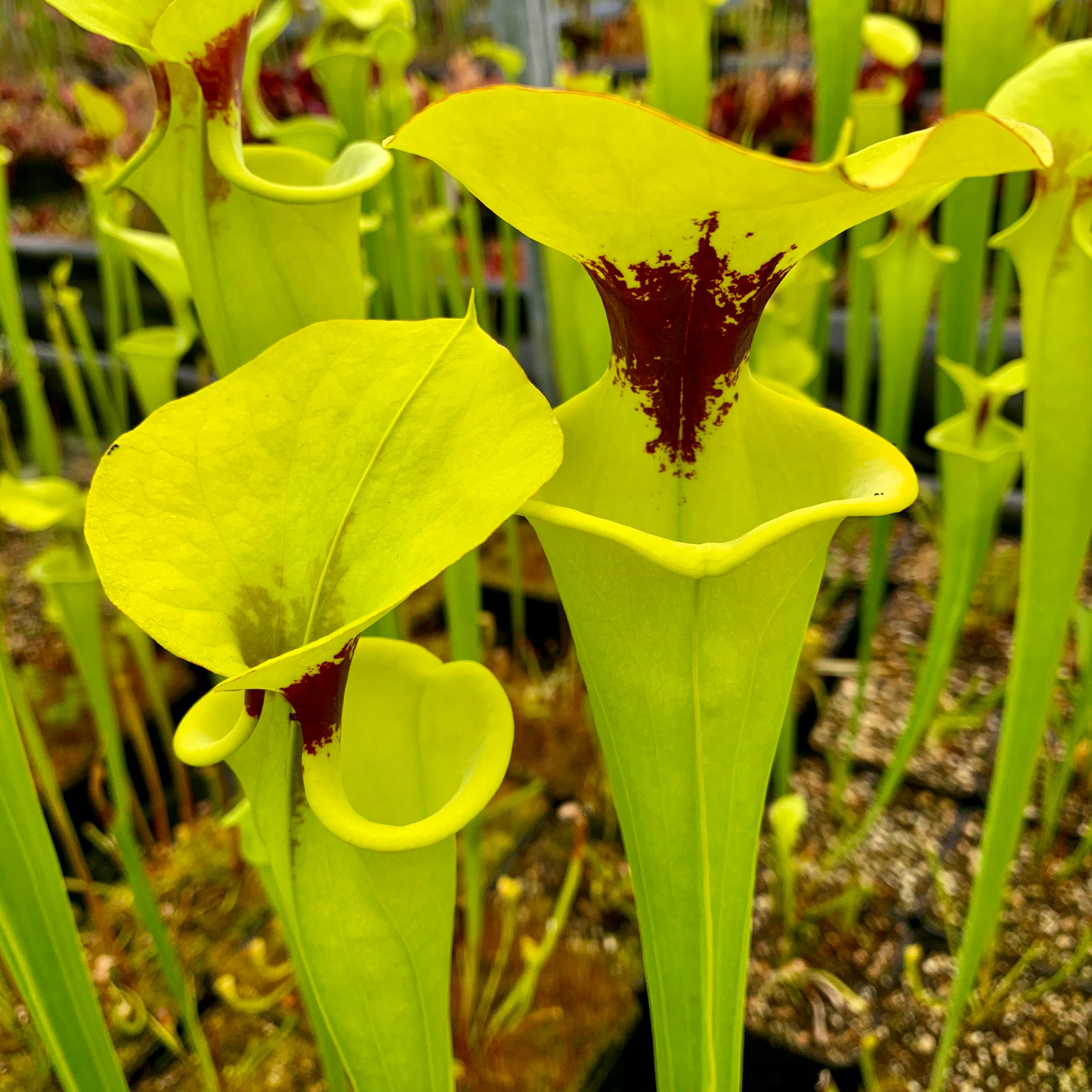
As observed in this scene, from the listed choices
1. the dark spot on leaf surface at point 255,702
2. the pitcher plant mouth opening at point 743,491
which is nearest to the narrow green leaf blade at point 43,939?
the dark spot on leaf surface at point 255,702

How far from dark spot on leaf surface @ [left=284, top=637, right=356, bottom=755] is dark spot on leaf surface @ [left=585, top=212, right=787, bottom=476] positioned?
153 mm

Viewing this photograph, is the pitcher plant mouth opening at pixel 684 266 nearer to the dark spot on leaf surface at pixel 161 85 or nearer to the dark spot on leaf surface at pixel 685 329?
the dark spot on leaf surface at pixel 685 329

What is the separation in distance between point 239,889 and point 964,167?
3.80 feet

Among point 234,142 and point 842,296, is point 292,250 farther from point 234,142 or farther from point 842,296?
point 842,296

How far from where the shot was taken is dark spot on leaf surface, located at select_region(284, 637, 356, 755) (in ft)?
1.13

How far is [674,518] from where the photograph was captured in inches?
16.5

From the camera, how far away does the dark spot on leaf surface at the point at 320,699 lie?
0.34 m

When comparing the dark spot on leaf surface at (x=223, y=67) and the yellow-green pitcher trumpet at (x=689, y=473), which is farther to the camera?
the dark spot on leaf surface at (x=223, y=67)

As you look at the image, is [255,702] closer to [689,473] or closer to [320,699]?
[320,699]

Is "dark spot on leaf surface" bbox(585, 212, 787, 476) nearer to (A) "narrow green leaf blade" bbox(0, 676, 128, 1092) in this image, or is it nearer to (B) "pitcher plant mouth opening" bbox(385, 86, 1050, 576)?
(B) "pitcher plant mouth opening" bbox(385, 86, 1050, 576)

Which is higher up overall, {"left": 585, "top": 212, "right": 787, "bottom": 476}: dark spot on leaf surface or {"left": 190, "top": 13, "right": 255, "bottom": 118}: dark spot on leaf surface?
{"left": 190, "top": 13, "right": 255, "bottom": 118}: dark spot on leaf surface

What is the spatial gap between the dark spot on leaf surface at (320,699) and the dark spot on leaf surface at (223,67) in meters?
0.26

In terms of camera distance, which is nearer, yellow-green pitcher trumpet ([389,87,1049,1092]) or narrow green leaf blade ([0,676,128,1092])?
yellow-green pitcher trumpet ([389,87,1049,1092])

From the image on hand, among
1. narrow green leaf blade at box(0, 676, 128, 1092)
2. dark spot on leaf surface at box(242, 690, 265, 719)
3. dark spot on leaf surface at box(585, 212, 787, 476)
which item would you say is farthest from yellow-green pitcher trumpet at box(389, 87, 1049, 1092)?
narrow green leaf blade at box(0, 676, 128, 1092)
